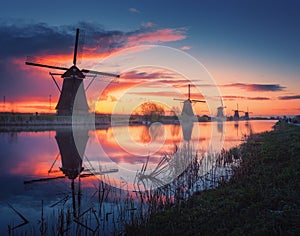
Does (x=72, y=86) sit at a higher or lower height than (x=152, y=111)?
higher

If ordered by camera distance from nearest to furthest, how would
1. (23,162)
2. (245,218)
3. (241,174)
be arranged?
(245,218) → (241,174) → (23,162)

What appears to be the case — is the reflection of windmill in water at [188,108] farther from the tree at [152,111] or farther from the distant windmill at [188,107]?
the tree at [152,111]

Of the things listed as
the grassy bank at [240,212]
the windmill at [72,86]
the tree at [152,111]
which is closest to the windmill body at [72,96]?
the windmill at [72,86]

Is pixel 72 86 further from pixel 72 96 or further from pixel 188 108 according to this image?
pixel 188 108

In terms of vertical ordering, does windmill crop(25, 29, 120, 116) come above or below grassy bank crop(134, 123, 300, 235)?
above

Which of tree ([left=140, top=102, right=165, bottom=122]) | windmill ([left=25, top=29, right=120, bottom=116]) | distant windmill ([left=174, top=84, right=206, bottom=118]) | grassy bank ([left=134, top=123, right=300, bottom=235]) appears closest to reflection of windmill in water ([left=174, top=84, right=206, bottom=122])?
distant windmill ([left=174, top=84, right=206, bottom=118])

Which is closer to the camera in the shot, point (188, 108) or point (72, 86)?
point (72, 86)

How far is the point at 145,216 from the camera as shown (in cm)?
697

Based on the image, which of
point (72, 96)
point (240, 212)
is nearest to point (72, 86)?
point (72, 96)

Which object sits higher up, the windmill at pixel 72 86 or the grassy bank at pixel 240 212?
the windmill at pixel 72 86

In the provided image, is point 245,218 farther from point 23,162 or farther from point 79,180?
point 23,162

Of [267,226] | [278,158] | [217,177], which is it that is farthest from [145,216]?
[278,158]

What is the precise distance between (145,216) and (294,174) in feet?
16.7

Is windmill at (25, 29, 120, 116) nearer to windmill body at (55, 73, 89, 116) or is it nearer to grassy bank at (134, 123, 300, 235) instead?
windmill body at (55, 73, 89, 116)
